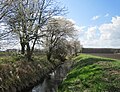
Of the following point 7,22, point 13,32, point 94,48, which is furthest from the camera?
point 94,48

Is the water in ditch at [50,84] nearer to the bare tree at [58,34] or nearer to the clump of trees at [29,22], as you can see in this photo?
the clump of trees at [29,22]

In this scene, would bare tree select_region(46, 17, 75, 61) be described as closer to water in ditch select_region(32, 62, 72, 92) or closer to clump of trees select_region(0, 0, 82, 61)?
clump of trees select_region(0, 0, 82, 61)

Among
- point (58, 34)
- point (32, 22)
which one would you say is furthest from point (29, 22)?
point (58, 34)

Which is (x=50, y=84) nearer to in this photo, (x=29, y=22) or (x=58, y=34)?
(x=29, y=22)

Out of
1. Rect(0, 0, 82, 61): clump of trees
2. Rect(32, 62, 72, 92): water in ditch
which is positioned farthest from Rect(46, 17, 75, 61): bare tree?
Rect(32, 62, 72, 92): water in ditch

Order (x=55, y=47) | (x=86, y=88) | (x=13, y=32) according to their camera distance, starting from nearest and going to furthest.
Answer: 1. (x=86, y=88)
2. (x=13, y=32)
3. (x=55, y=47)

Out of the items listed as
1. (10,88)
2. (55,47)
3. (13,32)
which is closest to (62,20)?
(55,47)

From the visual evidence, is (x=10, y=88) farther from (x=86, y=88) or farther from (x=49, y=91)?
(x=86, y=88)

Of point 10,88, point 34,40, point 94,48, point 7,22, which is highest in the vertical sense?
point 7,22

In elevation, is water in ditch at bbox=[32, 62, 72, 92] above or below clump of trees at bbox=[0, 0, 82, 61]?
below

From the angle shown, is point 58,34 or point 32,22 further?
point 58,34

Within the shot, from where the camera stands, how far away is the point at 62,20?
50.6 meters

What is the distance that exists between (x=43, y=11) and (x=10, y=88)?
19987 mm

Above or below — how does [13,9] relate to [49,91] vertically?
above
